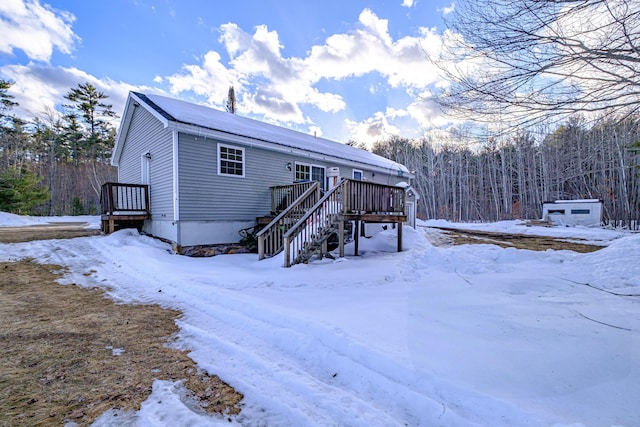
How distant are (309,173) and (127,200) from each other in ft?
22.9

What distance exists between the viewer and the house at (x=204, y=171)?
8862mm

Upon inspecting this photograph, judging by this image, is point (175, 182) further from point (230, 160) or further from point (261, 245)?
point (261, 245)

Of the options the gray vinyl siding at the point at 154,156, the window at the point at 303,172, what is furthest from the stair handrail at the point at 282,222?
the gray vinyl siding at the point at 154,156

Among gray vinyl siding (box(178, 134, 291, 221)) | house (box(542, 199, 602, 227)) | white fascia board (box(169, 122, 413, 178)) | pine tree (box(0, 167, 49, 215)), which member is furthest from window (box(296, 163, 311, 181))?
pine tree (box(0, 167, 49, 215))

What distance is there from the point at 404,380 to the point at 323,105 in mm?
21723

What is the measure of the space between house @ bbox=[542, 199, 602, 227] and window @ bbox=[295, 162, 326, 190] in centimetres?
1971

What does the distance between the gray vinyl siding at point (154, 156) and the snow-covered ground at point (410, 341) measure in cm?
345

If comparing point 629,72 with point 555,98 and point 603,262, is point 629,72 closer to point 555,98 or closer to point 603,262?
point 555,98

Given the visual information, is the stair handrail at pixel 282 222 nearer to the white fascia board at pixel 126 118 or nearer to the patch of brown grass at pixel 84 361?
the patch of brown grass at pixel 84 361

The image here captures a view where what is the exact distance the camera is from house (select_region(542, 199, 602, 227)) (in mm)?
20094

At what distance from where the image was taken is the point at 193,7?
36.5 feet

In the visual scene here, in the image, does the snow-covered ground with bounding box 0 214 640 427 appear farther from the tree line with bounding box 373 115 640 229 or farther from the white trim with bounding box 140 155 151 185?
the tree line with bounding box 373 115 640 229

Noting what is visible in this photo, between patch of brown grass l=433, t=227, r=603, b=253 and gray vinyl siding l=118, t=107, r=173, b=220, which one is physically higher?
gray vinyl siding l=118, t=107, r=173, b=220

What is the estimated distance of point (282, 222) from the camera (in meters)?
8.86
